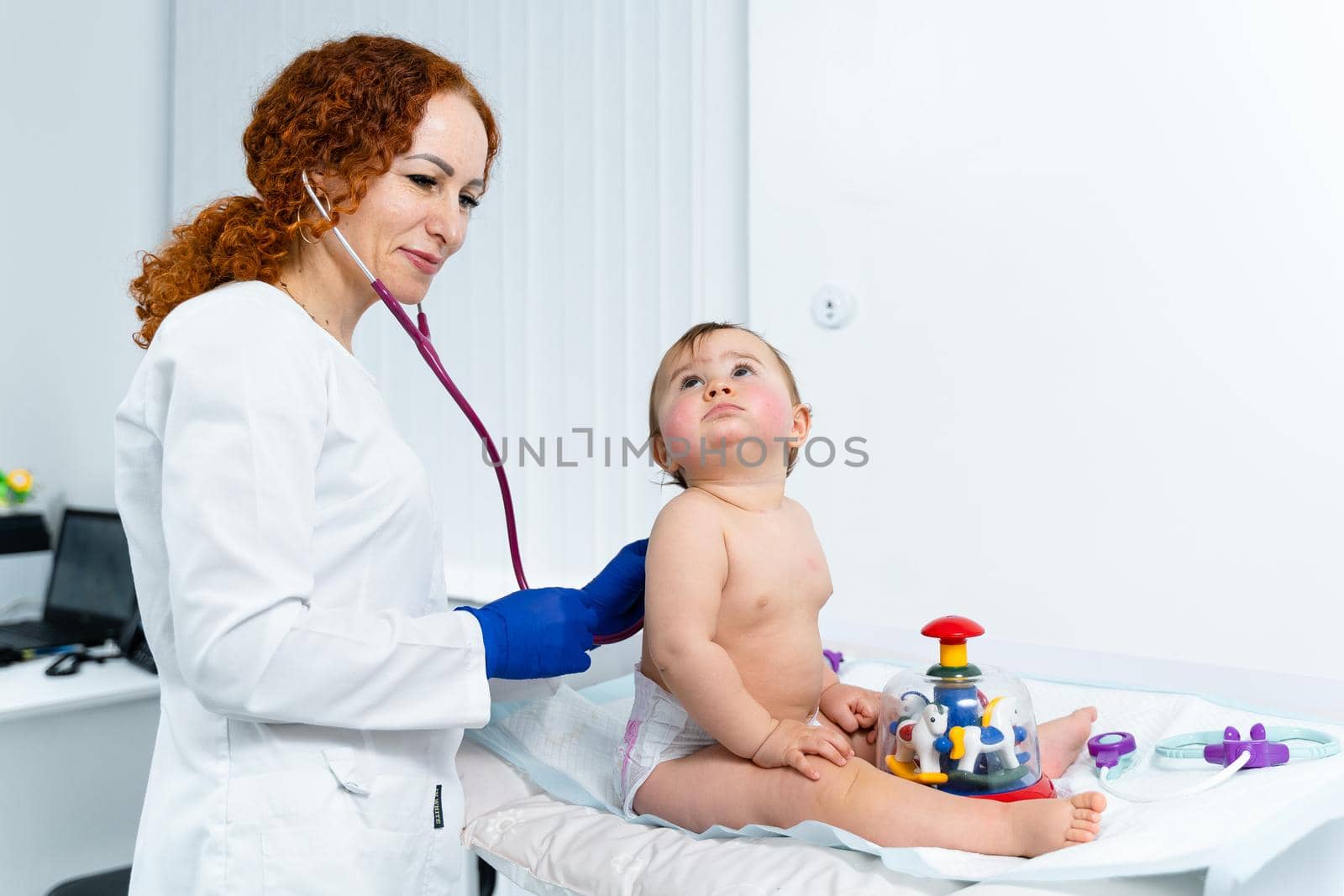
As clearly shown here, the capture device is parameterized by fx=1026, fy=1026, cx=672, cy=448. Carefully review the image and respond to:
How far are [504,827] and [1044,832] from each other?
21.7 inches

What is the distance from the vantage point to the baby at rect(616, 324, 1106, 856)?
974 mm

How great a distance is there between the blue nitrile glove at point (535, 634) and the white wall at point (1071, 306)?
0.91 metres

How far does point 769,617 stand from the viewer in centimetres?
123

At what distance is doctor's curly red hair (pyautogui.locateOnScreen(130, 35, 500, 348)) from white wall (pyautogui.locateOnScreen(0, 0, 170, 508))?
6.67 ft

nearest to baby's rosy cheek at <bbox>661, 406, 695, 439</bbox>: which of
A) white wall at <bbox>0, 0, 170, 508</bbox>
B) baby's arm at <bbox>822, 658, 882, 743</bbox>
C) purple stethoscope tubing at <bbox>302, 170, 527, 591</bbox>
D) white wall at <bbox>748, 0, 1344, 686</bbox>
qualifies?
purple stethoscope tubing at <bbox>302, 170, 527, 591</bbox>

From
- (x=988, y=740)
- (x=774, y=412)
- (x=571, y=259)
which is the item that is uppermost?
(x=571, y=259)

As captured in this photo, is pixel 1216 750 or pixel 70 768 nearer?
pixel 1216 750

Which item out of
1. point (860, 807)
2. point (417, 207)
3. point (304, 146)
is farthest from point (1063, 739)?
point (304, 146)

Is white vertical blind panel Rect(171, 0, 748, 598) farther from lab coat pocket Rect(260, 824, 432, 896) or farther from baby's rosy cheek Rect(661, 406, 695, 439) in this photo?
lab coat pocket Rect(260, 824, 432, 896)

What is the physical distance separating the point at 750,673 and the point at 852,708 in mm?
161

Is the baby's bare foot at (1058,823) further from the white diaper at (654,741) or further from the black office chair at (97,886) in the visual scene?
the black office chair at (97,886)

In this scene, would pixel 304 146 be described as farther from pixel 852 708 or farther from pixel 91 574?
pixel 91 574

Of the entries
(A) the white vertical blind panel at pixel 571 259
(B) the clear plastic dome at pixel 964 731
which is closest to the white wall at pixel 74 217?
(A) the white vertical blind panel at pixel 571 259

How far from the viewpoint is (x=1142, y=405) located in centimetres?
164
